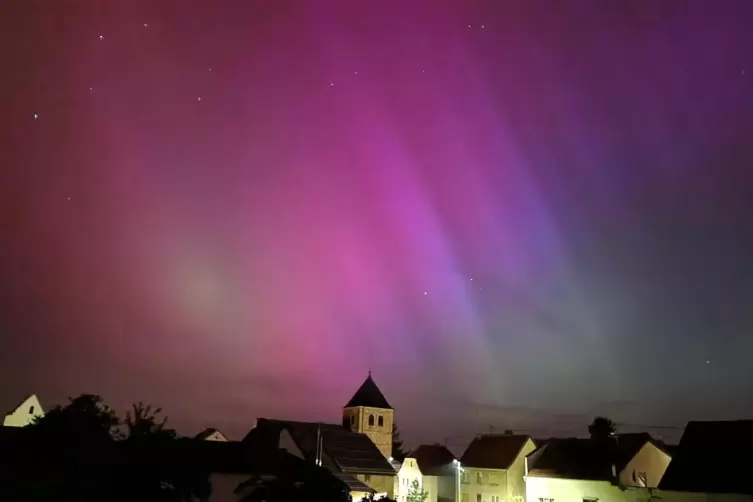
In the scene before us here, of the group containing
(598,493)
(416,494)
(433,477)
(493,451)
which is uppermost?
(493,451)

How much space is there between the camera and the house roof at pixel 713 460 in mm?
38844

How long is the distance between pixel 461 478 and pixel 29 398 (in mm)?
47059

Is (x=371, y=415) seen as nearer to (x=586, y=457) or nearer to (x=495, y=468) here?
(x=495, y=468)

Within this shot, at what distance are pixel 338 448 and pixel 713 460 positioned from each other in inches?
1630

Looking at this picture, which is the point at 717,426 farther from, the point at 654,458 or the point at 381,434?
the point at 381,434

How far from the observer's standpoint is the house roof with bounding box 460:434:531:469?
63875mm

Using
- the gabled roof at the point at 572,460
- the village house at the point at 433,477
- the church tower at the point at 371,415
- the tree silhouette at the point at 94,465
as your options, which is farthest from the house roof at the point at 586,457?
the tree silhouette at the point at 94,465

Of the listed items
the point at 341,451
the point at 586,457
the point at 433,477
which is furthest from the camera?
the point at 433,477

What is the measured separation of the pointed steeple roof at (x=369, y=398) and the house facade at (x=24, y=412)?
4356 cm

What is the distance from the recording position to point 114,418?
21.6 metres

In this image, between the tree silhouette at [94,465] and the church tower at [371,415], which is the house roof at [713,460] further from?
the church tower at [371,415]

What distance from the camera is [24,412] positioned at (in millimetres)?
69062

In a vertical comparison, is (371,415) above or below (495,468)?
above

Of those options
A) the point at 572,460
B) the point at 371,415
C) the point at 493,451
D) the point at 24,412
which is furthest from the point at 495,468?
the point at 24,412
